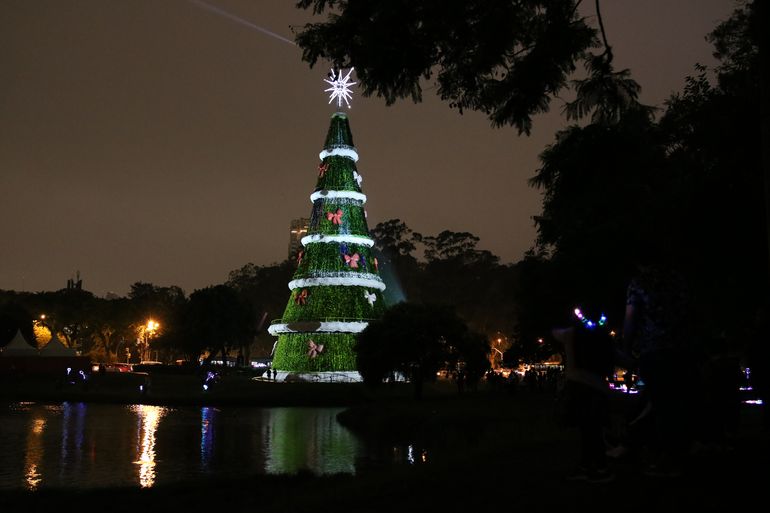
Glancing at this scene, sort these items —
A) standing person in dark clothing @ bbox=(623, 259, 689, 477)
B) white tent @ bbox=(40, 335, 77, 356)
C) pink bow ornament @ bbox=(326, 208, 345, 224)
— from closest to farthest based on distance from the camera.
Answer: standing person in dark clothing @ bbox=(623, 259, 689, 477) < pink bow ornament @ bbox=(326, 208, 345, 224) < white tent @ bbox=(40, 335, 77, 356)

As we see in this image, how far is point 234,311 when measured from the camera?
A: 75500 mm

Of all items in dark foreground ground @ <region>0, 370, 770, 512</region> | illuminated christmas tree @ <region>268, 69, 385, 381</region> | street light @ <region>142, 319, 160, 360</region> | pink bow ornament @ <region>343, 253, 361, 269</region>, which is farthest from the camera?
street light @ <region>142, 319, 160, 360</region>

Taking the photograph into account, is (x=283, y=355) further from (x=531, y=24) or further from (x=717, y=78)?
(x=531, y=24)

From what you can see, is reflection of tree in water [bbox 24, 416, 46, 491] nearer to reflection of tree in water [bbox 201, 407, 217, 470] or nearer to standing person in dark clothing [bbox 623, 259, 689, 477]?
reflection of tree in water [bbox 201, 407, 217, 470]

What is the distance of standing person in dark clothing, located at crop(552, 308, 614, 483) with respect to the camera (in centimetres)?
728

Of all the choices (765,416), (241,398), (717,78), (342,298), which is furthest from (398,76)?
(342,298)

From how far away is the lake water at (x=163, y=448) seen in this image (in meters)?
15.5

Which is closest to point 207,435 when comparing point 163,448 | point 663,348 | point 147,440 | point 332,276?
point 147,440

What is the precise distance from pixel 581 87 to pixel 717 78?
1208cm

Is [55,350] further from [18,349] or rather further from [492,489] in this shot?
[492,489]

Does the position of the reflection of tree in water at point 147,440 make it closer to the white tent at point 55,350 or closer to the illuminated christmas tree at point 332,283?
the illuminated christmas tree at point 332,283

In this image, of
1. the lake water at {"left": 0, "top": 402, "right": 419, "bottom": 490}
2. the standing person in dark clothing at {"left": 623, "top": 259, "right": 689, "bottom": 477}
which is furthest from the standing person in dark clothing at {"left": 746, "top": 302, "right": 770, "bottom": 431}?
the lake water at {"left": 0, "top": 402, "right": 419, "bottom": 490}

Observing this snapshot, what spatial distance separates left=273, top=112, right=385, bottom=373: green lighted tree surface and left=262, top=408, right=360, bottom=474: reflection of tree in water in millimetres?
11759

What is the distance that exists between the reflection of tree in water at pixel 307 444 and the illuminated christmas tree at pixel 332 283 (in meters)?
11.5
